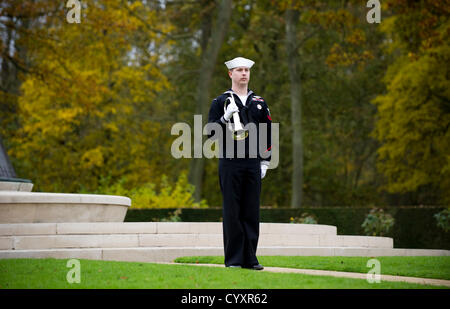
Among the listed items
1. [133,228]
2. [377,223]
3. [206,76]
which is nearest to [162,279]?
[133,228]

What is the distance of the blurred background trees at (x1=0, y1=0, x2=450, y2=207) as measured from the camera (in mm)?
23219

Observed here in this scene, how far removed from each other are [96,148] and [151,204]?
805 cm

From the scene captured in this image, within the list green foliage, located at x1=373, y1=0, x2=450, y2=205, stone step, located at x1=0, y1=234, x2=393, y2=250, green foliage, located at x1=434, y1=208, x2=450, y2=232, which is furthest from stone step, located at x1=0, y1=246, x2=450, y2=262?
green foliage, located at x1=373, y1=0, x2=450, y2=205

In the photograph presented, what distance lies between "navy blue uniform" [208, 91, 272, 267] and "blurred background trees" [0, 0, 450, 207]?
1229cm

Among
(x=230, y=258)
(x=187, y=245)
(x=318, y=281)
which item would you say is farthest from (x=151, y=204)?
(x=318, y=281)

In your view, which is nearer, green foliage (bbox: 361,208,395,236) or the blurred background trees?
green foliage (bbox: 361,208,395,236)

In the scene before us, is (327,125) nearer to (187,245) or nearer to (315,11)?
(315,11)

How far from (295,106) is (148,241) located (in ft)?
55.2

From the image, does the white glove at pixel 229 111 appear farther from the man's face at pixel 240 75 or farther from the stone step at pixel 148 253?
the stone step at pixel 148 253

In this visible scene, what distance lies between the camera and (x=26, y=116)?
Answer: 24266 millimetres

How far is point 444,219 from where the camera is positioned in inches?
669

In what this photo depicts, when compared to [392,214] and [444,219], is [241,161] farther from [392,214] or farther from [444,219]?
[392,214]
